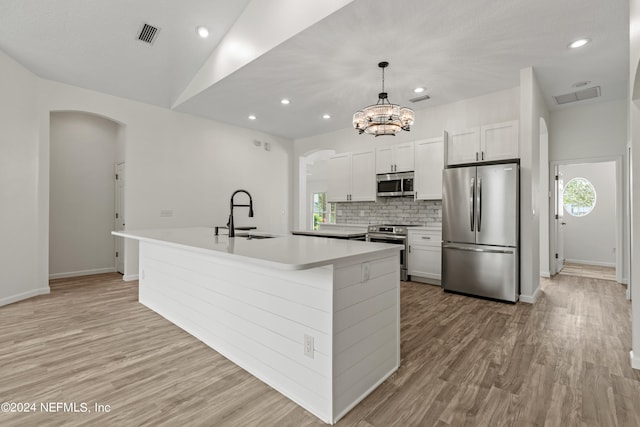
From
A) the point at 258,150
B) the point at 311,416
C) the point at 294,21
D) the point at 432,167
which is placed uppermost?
the point at 294,21

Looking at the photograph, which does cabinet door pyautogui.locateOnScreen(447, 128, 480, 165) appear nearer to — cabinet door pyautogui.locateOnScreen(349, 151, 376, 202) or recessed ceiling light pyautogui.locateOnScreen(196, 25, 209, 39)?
cabinet door pyautogui.locateOnScreen(349, 151, 376, 202)

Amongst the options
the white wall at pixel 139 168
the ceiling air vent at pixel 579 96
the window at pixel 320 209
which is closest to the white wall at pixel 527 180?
the ceiling air vent at pixel 579 96

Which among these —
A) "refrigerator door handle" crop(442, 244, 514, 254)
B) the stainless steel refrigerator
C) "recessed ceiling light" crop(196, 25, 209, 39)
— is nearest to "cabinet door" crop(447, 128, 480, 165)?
the stainless steel refrigerator

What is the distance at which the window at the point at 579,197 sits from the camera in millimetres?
6977

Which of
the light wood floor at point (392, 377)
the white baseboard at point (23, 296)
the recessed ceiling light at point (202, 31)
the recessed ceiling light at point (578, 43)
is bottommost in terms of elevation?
the light wood floor at point (392, 377)

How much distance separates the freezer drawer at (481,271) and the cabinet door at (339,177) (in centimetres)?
244

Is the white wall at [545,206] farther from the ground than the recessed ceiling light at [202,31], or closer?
closer

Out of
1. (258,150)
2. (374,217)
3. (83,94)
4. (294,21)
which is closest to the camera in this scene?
(294,21)

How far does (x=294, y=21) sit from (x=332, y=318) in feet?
9.59

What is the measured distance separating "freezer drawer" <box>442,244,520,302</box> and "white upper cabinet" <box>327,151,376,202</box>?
197 cm

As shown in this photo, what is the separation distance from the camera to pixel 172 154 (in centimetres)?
547

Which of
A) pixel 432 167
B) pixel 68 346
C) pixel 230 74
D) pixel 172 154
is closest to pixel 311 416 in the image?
pixel 68 346

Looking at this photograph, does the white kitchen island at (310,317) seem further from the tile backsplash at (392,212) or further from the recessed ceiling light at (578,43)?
the tile backsplash at (392,212)

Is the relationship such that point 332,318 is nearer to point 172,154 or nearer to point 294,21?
point 294,21
